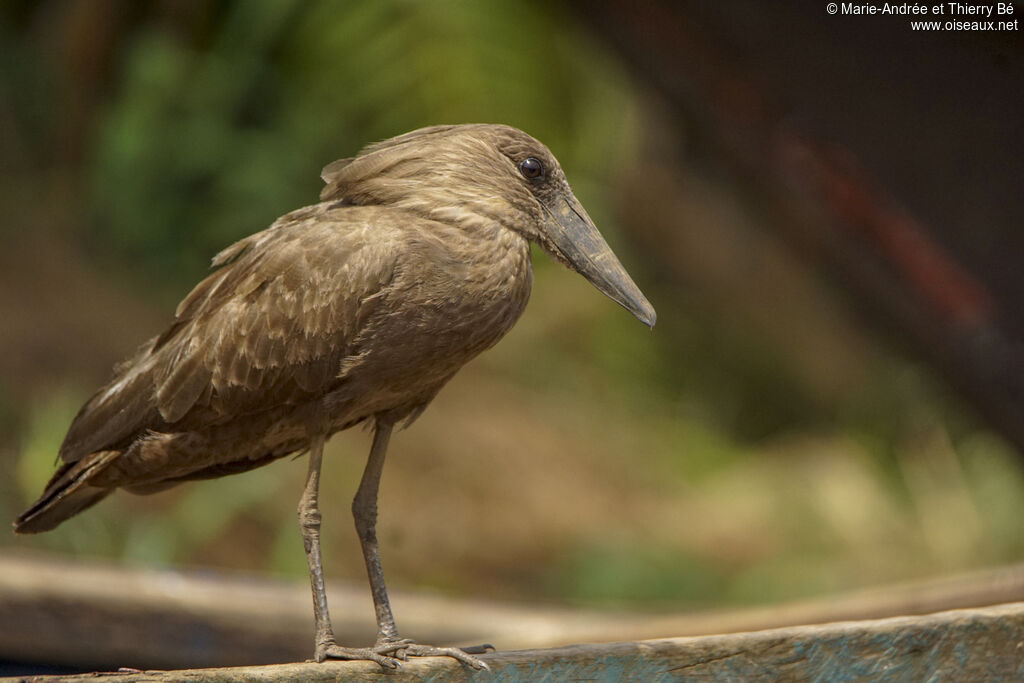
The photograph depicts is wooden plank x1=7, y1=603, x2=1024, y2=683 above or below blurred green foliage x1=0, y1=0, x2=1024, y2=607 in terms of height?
below

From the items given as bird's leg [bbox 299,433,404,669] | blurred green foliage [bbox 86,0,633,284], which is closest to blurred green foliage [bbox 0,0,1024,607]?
blurred green foliage [bbox 86,0,633,284]

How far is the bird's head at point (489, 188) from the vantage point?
3.54m

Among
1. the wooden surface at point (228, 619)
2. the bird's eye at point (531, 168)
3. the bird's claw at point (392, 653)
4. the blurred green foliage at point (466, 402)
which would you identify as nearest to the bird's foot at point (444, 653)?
the bird's claw at point (392, 653)

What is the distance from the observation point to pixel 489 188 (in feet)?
11.7

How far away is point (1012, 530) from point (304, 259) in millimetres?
6725

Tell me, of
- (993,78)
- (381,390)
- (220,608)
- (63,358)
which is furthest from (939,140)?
(63,358)

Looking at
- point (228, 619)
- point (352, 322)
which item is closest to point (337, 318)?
point (352, 322)

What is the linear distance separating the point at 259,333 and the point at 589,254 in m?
0.92

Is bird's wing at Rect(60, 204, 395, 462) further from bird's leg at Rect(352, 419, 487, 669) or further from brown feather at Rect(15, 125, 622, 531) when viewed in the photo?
bird's leg at Rect(352, 419, 487, 669)

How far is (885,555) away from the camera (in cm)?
866

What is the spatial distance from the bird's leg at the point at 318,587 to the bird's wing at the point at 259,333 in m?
0.22

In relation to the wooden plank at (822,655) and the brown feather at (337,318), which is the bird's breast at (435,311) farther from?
the wooden plank at (822,655)

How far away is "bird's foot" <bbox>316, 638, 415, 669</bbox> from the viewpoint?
3.23 meters

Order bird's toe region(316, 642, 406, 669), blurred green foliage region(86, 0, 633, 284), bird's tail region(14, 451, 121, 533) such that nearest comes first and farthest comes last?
bird's toe region(316, 642, 406, 669) < bird's tail region(14, 451, 121, 533) < blurred green foliage region(86, 0, 633, 284)
